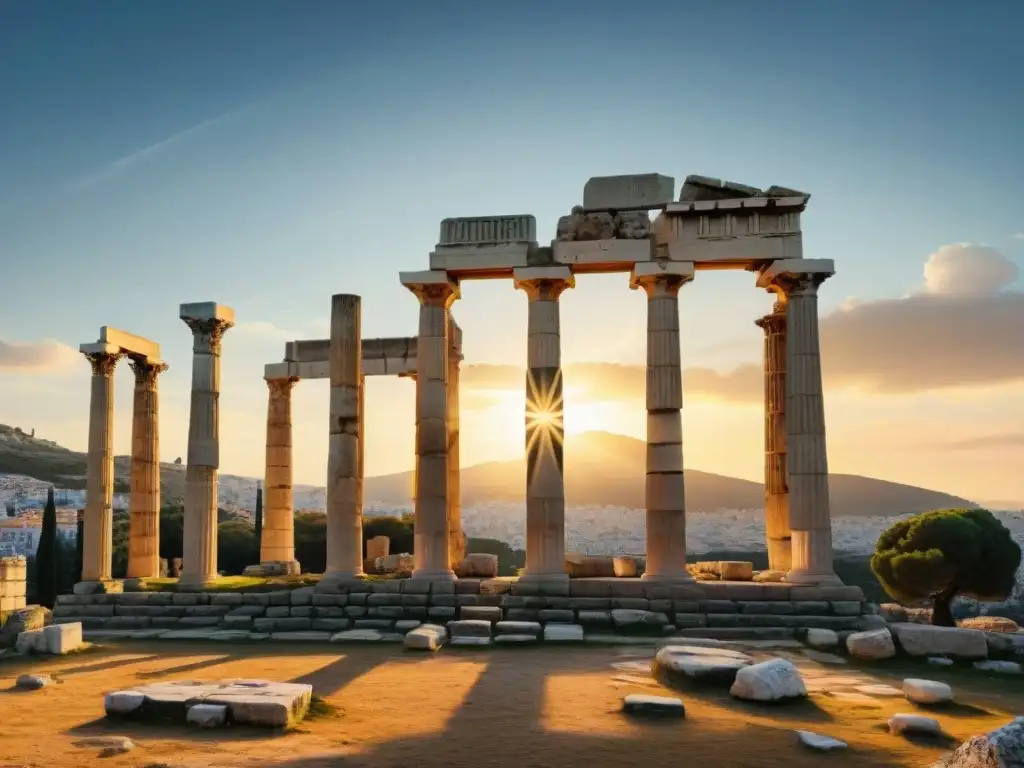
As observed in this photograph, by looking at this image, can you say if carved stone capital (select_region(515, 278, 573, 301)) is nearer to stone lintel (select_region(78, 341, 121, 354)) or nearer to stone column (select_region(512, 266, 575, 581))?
stone column (select_region(512, 266, 575, 581))

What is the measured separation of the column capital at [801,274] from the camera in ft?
81.0

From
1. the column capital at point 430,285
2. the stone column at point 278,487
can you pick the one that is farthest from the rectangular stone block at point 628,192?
the stone column at point 278,487

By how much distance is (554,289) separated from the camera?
84.1 ft

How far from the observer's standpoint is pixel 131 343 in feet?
107

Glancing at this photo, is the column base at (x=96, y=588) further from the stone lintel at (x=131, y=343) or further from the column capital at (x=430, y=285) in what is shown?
the column capital at (x=430, y=285)

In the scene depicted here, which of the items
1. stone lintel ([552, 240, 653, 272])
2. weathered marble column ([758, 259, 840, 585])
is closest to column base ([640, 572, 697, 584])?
weathered marble column ([758, 259, 840, 585])

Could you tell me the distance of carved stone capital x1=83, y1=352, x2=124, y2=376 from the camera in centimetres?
3152

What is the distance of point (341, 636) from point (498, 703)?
28.5 feet

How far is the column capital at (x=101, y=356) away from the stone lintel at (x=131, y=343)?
211 millimetres

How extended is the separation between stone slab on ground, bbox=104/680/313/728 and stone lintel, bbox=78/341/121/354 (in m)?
20.3

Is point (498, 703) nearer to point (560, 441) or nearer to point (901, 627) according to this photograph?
point (901, 627)

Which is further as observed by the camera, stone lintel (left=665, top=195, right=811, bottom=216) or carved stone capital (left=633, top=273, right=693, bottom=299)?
carved stone capital (left=633, top=273, right=693, bottom=299)

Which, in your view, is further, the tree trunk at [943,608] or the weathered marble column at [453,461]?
Answer: the tree trunk at [943,608]

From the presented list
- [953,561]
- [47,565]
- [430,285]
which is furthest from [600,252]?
[47,565]
